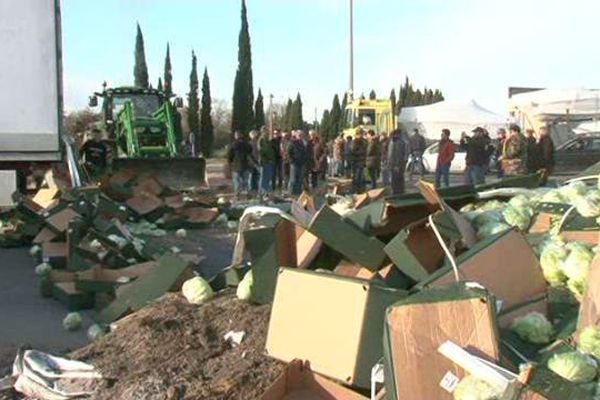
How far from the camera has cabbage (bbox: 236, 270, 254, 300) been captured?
5461 mm

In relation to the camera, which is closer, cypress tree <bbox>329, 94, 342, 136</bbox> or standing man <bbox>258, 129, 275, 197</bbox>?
standing man <bbox>258, 129, 275, 197</bbox>

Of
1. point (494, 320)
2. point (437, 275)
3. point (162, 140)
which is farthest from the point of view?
point (162, 140)

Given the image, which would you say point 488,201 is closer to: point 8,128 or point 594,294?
point 594,294

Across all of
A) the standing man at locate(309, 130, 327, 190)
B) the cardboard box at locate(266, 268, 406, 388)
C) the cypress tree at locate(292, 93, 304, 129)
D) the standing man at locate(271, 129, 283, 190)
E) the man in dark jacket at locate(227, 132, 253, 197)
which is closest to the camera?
the cardboard box at locate(266, 268, 406, 388)

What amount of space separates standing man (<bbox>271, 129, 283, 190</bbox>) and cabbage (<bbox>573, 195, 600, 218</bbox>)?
15.4 m

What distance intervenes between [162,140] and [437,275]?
65.6 ft

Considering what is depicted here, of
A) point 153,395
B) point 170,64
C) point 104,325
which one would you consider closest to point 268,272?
point 153,395

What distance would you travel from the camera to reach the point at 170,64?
64562 mm

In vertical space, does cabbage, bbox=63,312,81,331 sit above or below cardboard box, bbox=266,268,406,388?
below

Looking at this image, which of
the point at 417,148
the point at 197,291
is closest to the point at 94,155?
the point at 417,148

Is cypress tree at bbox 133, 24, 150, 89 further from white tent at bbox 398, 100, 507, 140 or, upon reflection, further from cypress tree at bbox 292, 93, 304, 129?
white tent at bbox 398, 100, 507, 140

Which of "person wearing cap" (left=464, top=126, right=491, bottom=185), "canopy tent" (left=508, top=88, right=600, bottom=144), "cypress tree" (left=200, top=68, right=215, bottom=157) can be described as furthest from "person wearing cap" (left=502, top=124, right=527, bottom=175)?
"cypress tree" (left=200, top=68, right=215, bottom=157)

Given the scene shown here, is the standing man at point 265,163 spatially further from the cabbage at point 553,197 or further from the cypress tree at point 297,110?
the cypress tree at point 297,110

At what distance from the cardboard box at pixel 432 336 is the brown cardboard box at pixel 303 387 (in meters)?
0.58
